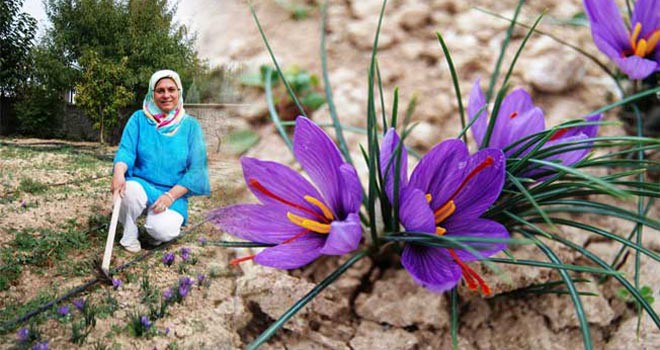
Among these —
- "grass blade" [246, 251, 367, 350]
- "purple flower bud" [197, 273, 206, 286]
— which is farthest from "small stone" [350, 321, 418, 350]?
"purple flower bud" [197, 273, 206, 286]

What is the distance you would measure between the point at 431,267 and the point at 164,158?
238mm

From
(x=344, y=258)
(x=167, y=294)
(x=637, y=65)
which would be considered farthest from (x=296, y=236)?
(x=637, y=65)

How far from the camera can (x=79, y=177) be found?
476 mm

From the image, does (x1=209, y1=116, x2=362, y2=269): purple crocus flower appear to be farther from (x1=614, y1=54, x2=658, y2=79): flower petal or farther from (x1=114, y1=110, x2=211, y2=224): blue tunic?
(x1=614, y1=54, x2=658, y2=79): flower petal

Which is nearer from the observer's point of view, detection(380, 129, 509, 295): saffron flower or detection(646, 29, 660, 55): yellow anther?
detection(380, 129, 509, 295): saffron flower

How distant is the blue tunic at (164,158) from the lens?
0.47 m

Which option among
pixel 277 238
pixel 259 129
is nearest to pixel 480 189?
pixel 277 238

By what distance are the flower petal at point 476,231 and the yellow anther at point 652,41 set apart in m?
0.39

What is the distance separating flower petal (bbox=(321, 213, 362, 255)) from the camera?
0.44m

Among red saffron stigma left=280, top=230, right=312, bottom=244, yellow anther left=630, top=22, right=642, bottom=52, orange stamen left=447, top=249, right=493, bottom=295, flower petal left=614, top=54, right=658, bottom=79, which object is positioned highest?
yellow anther left=630, top=22, right=642, bottom=52

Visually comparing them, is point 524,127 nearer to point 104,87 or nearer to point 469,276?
point 469,276

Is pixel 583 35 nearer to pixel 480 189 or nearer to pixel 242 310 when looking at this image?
pixel 480 189

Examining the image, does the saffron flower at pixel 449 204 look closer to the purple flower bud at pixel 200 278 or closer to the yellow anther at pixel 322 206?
the yellow anther at pixel 322 206

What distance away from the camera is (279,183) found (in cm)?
52
